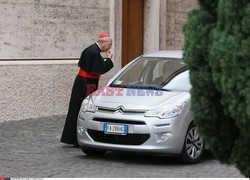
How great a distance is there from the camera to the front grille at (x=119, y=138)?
413 inches

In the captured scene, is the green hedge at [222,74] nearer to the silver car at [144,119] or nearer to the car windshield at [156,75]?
the silver car at [144,119]

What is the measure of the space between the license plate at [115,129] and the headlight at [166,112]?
0.36 meters

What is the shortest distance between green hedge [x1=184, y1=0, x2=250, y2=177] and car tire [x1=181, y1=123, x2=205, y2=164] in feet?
14.2

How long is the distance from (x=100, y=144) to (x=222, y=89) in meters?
5.10

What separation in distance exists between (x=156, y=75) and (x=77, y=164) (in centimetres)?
202

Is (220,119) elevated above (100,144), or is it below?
above

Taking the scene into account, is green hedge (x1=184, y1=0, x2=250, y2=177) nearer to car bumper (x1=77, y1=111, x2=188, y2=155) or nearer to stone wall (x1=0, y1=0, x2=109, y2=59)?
car bumper (x1=77, y1=111, x2=188, y2=155)

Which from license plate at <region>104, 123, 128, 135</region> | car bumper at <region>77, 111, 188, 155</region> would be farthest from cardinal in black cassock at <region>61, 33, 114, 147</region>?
license plate at <region>104, 123, 128, 135</region>

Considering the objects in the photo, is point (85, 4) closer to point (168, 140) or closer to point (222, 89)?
point (168, 140)

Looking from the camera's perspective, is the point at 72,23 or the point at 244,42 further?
the point at 72,23

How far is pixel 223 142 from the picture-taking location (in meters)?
6.28

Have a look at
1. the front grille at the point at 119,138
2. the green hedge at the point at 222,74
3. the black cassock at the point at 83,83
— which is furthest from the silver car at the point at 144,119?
the green hedge at the point at 222,74

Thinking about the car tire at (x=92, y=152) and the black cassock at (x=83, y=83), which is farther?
the black cassock at (x=83, y=83)

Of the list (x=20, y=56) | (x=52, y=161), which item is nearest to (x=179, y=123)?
(x=52, y=161)
